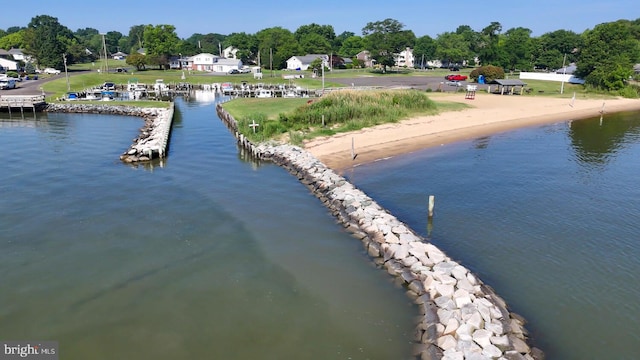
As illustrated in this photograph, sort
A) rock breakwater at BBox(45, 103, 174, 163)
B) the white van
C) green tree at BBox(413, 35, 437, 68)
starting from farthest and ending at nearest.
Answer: green tree at BBox(413, 35, 437, 68) < the white van < rock breakwater at BBox(45, 103, 174, 163)

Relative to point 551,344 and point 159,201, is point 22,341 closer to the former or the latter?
point 159,201

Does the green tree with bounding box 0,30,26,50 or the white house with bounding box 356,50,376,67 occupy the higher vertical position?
the green tree with bounding box 0,30,26,50

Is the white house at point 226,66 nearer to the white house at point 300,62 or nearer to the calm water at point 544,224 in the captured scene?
the white house at point 300,62

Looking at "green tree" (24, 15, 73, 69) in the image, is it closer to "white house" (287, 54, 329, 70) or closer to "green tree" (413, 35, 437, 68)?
"white house" (287, 54, 329, 70)

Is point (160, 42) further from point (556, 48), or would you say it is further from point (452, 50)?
point (556, 48)

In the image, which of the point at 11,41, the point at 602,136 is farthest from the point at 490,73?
the point at 11,41

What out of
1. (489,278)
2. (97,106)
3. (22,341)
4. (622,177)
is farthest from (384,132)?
(97,106)

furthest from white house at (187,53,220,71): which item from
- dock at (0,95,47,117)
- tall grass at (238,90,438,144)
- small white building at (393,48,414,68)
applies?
tall grass at (238,90,438,144)
